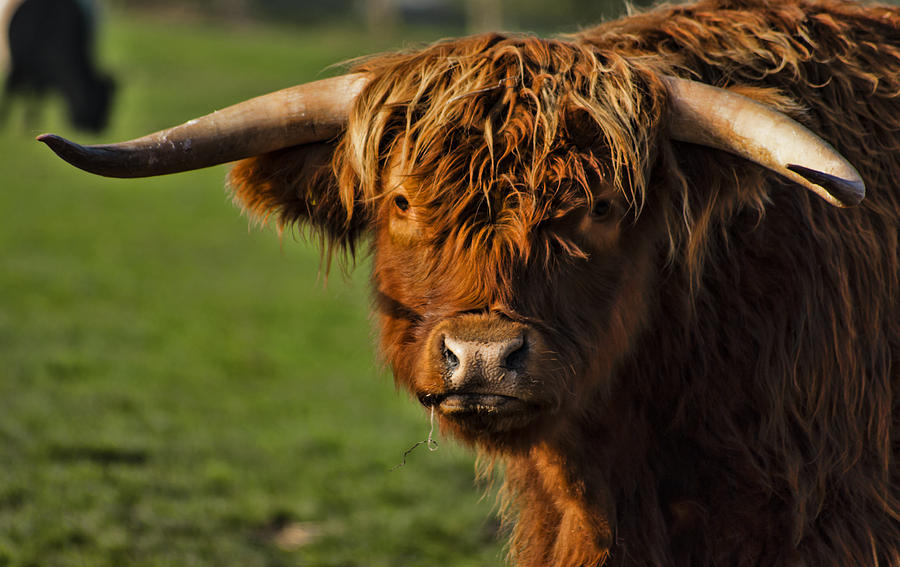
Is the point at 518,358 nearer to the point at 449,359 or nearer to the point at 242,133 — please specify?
the point at 449,359

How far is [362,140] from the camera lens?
287 centimetres

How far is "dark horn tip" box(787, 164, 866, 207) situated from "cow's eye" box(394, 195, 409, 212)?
1043 mm

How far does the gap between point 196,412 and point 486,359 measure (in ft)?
15.6

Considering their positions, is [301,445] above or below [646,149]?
below

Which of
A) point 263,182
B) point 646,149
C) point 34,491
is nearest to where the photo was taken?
point 646,149

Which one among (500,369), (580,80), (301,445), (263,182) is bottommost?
(301,445)

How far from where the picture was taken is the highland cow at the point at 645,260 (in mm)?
2664

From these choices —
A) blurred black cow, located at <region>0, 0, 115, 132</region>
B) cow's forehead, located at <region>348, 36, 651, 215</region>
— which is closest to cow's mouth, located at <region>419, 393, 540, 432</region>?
cow's forehead, located at <region>348, 36, 651, 215</region>

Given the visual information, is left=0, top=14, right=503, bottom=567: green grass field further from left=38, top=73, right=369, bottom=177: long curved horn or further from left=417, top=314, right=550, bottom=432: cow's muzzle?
left=417, top=314, right=550, bottom=432: cow's muzzle

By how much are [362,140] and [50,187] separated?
43.0 feet

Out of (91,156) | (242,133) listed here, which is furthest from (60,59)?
(91,156)

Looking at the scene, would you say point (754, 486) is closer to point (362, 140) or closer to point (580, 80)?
point (580, 80)

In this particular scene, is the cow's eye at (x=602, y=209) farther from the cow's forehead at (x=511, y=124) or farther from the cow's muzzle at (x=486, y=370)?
the cow's muzzle at (x=486, y=370)

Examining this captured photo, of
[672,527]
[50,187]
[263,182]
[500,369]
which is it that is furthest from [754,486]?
[50,187]
